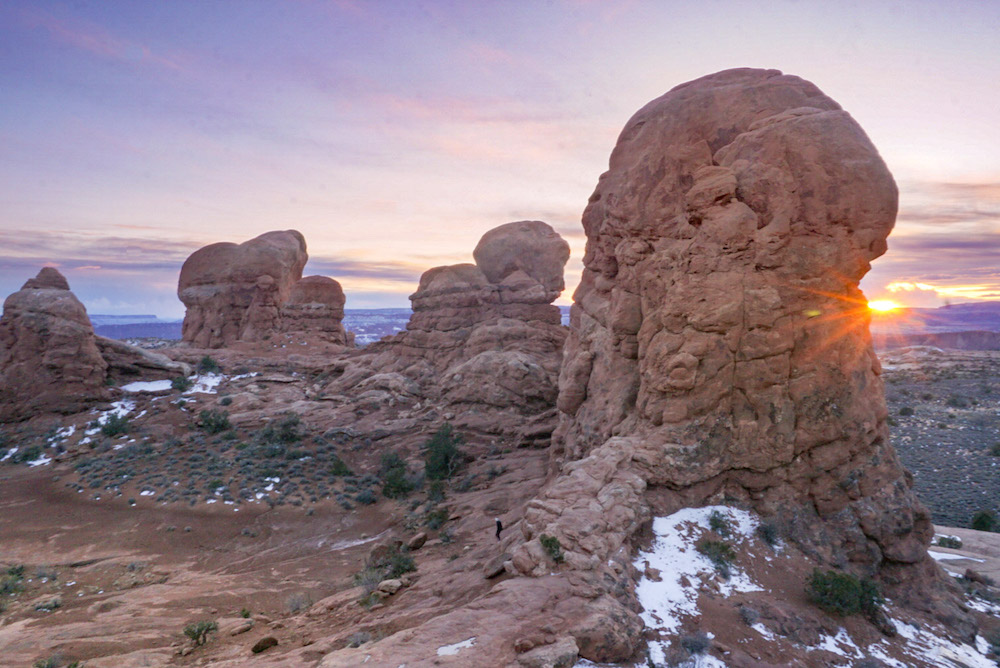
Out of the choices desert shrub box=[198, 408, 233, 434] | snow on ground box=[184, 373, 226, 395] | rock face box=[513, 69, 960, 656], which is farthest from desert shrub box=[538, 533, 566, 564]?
snow on ground box=[184, 373, 226, 395]

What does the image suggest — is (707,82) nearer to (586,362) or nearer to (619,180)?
(619,180)

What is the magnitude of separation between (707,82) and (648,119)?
1.71m

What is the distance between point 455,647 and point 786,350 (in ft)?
30.4

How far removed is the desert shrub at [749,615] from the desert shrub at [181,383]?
33.5m

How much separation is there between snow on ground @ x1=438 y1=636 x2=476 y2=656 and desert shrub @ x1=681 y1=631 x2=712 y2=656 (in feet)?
10.2

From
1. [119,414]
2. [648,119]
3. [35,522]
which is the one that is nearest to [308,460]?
[35,522]

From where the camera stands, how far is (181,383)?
33188mm

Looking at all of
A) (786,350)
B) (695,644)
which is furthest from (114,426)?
(786,350)

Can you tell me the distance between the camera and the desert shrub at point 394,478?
22.2 meters

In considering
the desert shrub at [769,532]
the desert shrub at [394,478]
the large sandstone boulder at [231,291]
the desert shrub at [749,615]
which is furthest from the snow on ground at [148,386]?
the desert shrub at [749,615]

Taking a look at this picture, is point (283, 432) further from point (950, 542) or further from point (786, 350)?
point (950, 542)

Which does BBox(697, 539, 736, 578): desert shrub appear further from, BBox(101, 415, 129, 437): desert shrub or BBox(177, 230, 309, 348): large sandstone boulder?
BBox(177, 230, 309, 348): large sandstone boulder

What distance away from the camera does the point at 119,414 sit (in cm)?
2966

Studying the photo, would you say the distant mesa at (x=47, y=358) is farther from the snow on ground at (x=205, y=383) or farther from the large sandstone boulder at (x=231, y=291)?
the large sandstone boulder at (x=231, y=291)
